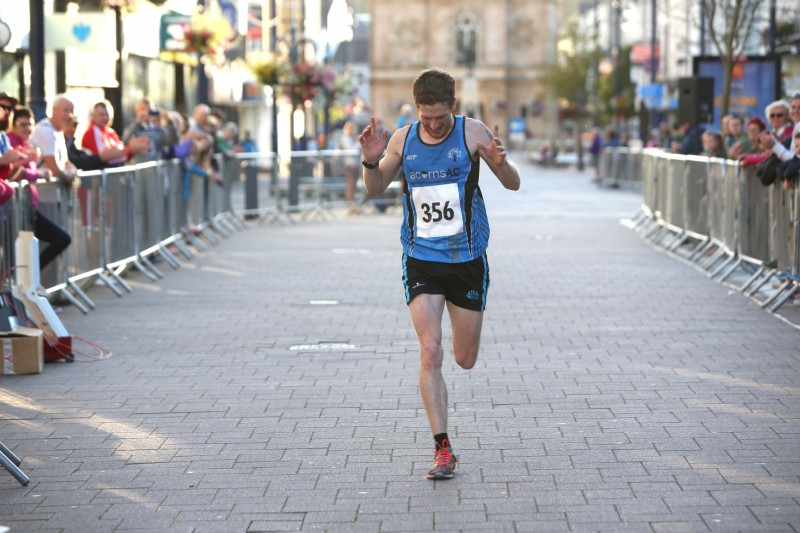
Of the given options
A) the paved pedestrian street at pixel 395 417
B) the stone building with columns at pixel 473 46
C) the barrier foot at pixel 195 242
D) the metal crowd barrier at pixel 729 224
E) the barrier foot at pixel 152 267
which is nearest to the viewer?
the paved pedestrian street at pixel 395 417

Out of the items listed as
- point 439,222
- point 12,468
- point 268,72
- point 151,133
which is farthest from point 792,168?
point 268,72

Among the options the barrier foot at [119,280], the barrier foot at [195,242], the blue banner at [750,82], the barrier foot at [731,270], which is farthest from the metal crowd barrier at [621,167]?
the barrier foot at [119,280]

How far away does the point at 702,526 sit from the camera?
20.2 feet

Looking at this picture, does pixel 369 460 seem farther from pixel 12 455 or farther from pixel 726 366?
pixel 726 366

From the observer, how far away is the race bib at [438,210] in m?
7.27

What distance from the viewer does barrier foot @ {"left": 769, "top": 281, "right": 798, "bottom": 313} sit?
1312 cm

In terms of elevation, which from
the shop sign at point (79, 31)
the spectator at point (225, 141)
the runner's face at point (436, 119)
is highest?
the shop sign at point (79, 31)

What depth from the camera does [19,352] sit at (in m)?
10.2

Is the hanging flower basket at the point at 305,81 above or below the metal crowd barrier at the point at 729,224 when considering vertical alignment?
above

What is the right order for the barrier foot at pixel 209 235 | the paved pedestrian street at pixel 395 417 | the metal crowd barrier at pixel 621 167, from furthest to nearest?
the metal crowd barrier at pixel 621 167
the barrier foot at pixel 209 235
the paved pedestrian street at pixel 395 417

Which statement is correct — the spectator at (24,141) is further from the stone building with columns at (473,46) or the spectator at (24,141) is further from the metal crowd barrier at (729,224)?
the stone building with columns at (473,46)

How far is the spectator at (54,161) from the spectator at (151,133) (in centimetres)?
437

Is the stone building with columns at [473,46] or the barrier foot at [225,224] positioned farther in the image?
the stone building with columns at [473,46]

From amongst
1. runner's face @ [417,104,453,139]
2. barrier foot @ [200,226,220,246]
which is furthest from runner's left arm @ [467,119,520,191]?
barrier foot @ [200,226,220,246]
